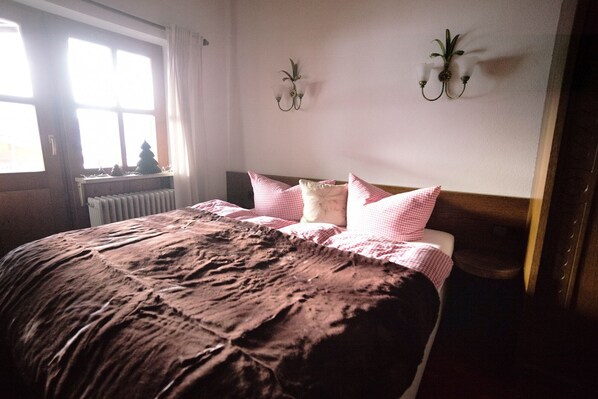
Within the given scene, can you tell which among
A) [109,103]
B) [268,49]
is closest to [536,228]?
[268,49]

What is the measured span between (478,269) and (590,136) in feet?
2.58

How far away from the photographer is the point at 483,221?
183 cm

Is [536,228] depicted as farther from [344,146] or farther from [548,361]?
[344,146]

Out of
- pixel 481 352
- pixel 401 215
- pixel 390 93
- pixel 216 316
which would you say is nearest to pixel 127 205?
pixel 216 316

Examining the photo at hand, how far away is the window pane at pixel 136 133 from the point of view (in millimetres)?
2584

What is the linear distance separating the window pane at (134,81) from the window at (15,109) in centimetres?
61

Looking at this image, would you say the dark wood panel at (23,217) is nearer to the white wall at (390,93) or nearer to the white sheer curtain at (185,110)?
the white sheer curtain at (185,110)

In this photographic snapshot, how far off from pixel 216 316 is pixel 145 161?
212cm

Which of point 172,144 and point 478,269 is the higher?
point 172,144

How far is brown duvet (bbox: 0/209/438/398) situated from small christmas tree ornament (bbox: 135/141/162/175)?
1.17 m

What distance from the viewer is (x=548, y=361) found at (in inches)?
54.9

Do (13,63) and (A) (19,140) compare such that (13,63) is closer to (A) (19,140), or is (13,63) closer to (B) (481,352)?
(A) (19,140)

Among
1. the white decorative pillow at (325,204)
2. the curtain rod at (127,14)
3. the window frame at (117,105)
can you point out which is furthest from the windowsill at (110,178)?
the white decorative pillow at (325,204)

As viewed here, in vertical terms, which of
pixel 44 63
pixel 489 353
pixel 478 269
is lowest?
pixel 489 353
